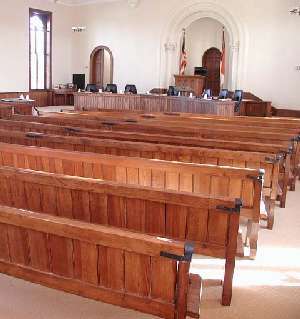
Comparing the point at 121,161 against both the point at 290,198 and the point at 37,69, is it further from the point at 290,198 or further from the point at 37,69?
the point at 37,69

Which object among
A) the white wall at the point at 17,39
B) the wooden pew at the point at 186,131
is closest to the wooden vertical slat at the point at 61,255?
the wooden pew at the point at 186,131

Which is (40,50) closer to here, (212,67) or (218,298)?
(212,67)

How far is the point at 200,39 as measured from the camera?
16312 mm

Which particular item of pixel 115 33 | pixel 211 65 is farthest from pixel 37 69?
pixel 211 65

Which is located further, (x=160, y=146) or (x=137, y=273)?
(x=160, y=146)

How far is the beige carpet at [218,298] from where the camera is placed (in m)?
2.14

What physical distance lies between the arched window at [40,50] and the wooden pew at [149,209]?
13.5 m

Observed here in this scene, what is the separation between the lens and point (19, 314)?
6.92 ft

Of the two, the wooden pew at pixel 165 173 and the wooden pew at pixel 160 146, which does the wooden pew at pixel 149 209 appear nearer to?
the wooden pew at pixel 165 173

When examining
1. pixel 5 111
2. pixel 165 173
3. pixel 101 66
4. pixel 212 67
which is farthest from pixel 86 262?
pixel 212 67

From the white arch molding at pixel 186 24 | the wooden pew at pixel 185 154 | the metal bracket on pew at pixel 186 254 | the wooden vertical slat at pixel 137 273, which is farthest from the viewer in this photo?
the white arch molding at pixel 186 24

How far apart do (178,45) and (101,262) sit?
44.8ft

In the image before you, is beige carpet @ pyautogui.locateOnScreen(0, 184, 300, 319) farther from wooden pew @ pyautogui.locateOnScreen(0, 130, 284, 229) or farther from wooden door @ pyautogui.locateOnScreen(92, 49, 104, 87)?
wooden door @ pyautogui.locateOnScreen(92, 49, 104, 87)

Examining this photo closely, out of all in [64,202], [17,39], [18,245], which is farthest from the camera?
[17,39]
